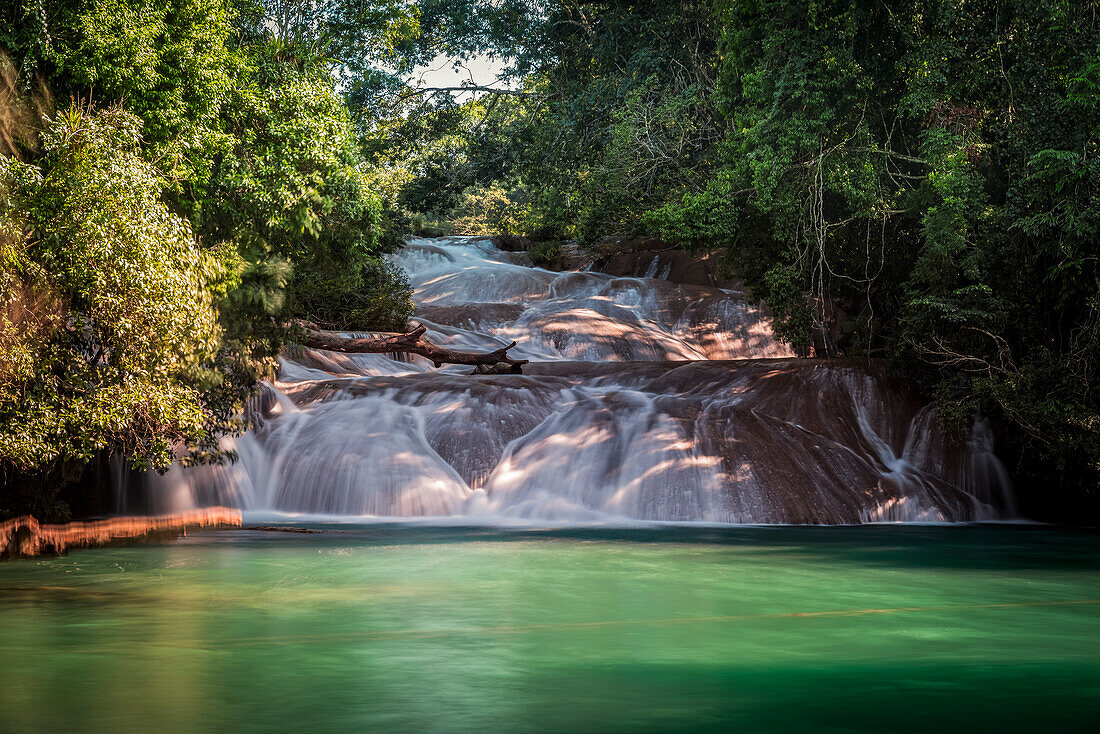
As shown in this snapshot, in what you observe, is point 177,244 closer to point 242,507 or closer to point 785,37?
point 242,507

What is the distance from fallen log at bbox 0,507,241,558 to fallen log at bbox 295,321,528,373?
2660 millimetres

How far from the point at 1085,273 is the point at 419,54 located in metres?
17.2

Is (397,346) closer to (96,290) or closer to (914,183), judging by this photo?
(96,290)

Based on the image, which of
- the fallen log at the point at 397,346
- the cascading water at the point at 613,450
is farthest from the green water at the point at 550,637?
the fallen log at the point at 397,346

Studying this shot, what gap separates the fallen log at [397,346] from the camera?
54.5ft

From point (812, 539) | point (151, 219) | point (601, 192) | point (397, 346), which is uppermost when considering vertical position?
point (601, 192)

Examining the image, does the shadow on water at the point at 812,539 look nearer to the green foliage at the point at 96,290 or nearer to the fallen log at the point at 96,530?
the fallen log at the point at 96,530

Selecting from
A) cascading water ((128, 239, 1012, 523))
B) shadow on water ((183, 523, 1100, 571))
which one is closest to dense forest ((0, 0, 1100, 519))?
cascading water ((128, 239, 1012, 523))

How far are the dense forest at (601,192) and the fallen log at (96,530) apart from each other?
31 cm

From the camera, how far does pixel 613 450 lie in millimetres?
16125

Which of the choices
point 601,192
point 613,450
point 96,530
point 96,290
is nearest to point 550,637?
point 96,290

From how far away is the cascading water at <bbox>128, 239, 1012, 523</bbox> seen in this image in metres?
15.3

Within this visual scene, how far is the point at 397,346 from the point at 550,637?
10.3m

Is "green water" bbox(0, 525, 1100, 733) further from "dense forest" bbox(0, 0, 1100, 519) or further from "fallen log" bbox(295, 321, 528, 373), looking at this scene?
"fallen log" bbox(295, 321, 528, 373)
